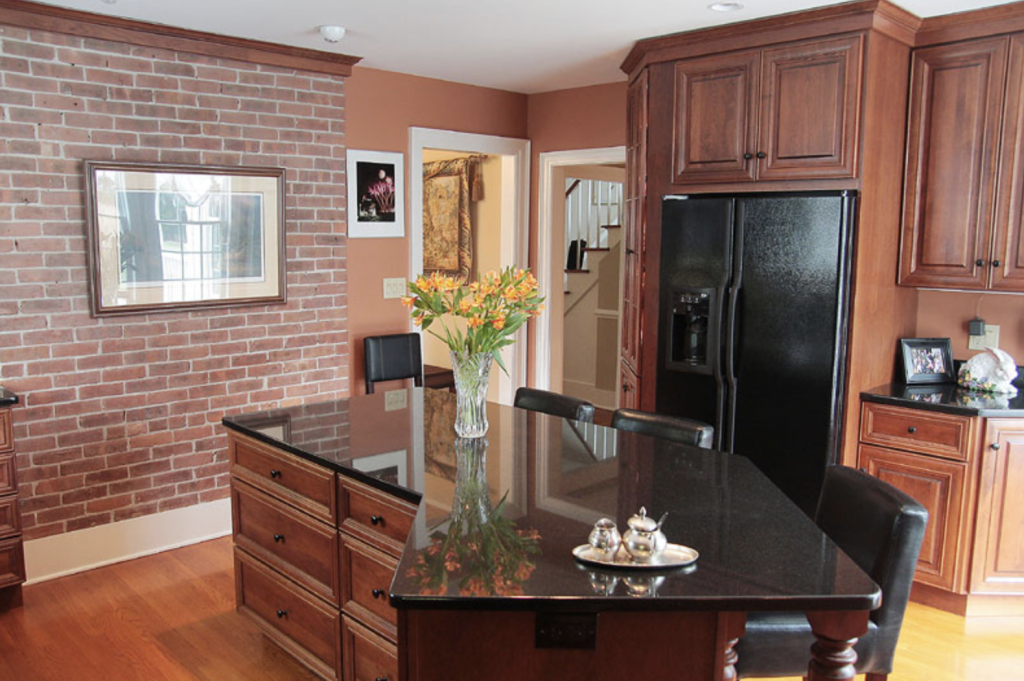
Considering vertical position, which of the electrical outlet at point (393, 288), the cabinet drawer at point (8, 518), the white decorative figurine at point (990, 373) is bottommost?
the cabinet drawer at point (8, 518)

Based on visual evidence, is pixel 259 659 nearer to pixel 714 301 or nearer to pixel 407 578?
pixel 407 578

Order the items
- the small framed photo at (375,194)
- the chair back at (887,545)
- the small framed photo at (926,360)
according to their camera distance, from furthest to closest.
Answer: the small framed photo at (375,194) → the small framed photo at (926,360) → the chair back at (887,545)

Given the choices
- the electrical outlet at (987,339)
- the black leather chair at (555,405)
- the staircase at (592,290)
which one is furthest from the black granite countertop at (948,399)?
the staircase at (592,290)

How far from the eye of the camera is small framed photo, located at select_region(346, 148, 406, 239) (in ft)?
15.1

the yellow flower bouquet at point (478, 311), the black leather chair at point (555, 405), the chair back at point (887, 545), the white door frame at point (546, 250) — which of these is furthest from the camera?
the white door frame at point (546, 250)

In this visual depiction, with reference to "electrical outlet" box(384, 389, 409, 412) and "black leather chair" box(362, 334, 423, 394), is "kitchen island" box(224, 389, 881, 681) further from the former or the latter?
"black leather chair" box(362, 334, 423, 394)

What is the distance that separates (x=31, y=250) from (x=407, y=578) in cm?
280

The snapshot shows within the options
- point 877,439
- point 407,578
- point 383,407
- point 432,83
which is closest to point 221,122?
point 432,83

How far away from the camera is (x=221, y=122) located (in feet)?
13.1

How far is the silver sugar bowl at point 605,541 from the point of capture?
1615 mm

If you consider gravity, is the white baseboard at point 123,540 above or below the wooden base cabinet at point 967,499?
below

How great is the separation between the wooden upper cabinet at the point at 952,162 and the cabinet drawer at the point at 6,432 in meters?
3.84

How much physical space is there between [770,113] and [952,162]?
0.81 metres

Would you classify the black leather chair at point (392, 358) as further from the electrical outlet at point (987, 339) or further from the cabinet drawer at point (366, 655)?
the electrical outlet at point (987, 339)
